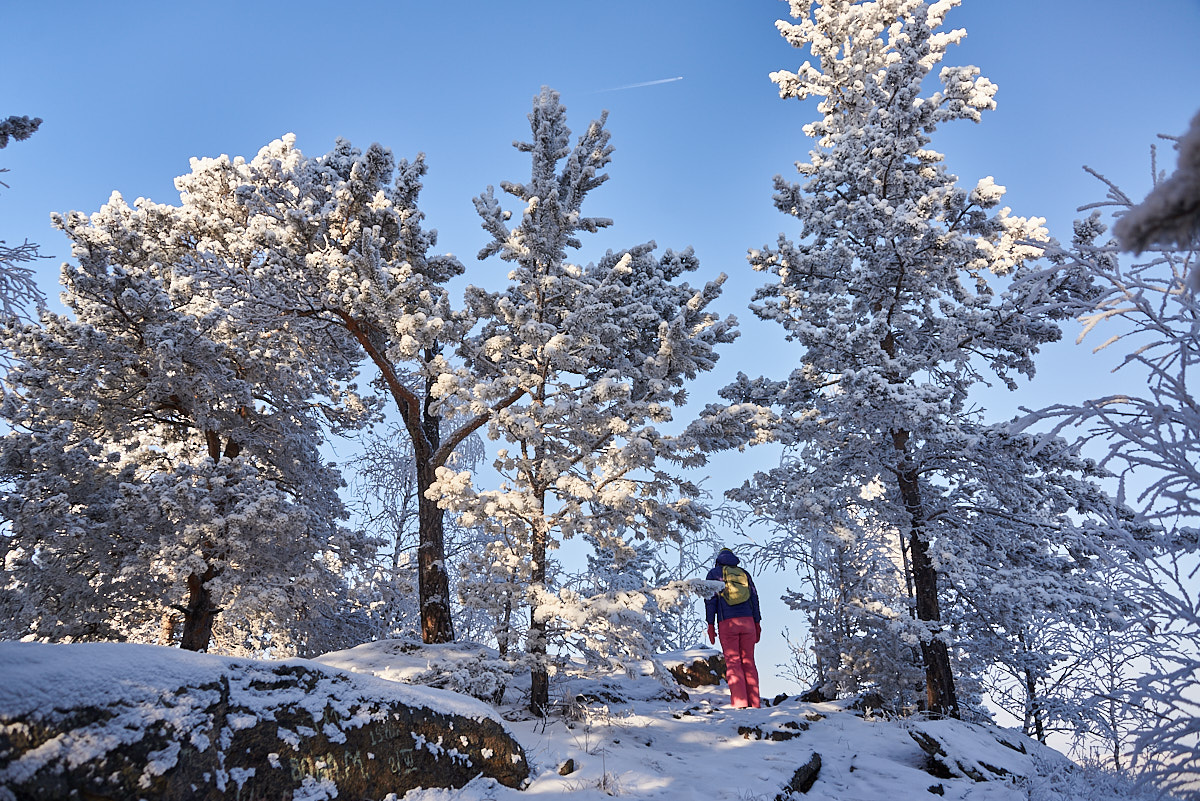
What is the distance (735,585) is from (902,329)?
19.3ft

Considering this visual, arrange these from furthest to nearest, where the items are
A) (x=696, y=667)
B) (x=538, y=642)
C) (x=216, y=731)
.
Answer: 1. (x=696, y=667)
2. (x=538, y=642)
3. (x=216, y=731)

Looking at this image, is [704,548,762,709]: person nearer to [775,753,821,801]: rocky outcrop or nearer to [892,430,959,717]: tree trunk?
[892,430,959,717]: tree trunk

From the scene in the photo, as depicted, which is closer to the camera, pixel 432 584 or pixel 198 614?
pixel 432 584

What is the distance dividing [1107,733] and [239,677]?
31.9 ft

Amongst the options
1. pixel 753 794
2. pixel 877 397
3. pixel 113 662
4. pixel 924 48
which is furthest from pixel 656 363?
pixel 924 48

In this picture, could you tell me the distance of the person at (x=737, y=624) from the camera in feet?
32.6

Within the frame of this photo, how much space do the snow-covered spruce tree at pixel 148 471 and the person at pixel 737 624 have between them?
770cm

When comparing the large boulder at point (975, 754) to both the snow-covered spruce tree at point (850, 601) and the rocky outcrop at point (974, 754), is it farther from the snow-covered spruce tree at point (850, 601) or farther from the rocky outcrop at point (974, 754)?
the snow-covered spruce tree at point (850, 601)

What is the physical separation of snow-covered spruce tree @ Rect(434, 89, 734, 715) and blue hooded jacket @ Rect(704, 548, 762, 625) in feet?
4.53

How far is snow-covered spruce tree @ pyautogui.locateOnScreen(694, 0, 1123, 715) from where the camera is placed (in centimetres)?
952

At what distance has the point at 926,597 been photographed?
1002cm

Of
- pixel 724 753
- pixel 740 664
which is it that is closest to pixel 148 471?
pixel 740 664

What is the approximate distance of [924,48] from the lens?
1148 cm

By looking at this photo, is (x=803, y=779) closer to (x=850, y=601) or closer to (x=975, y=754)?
(x=975, y=754)
